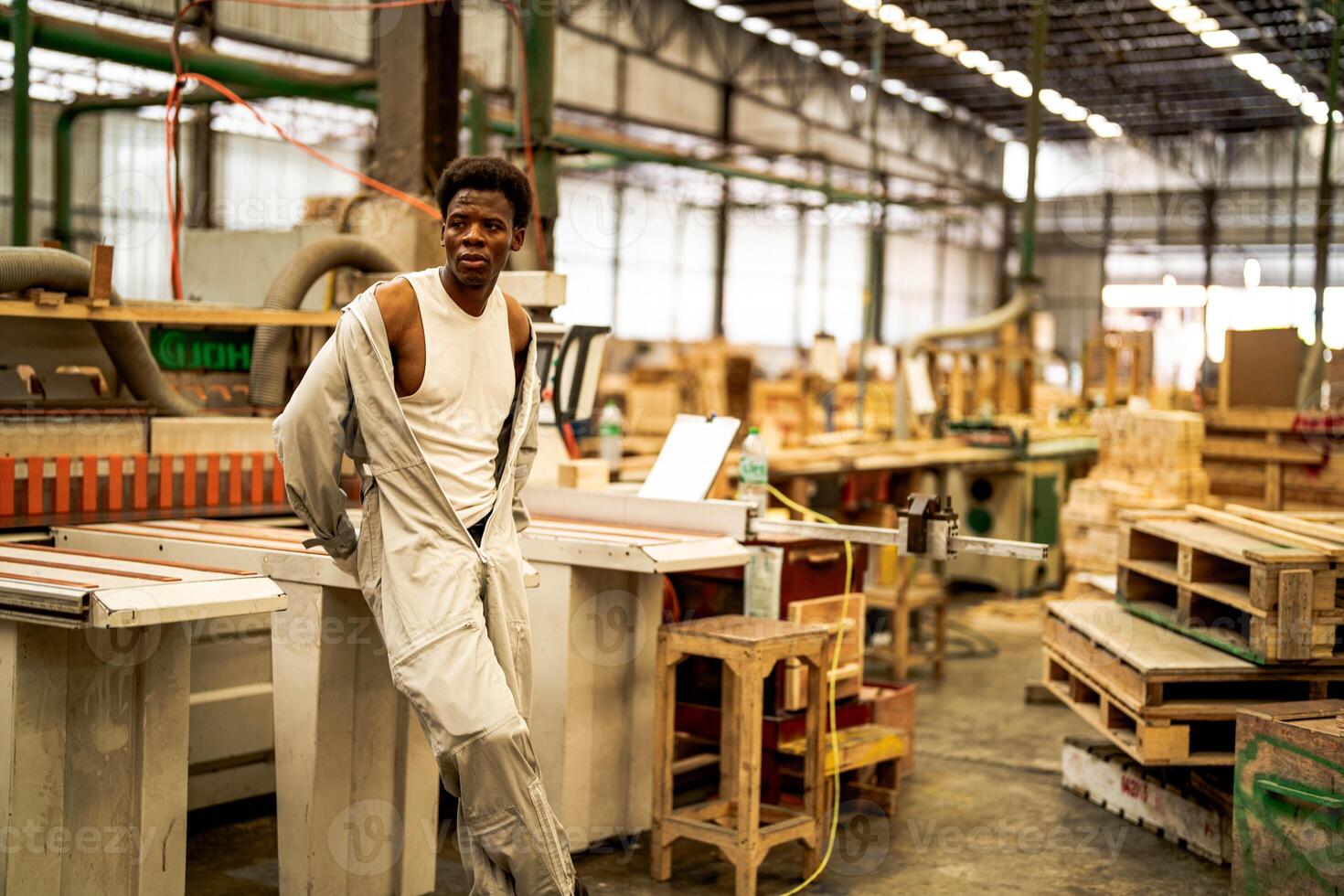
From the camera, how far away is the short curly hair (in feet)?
9.14

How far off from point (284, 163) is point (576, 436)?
41.2 ft

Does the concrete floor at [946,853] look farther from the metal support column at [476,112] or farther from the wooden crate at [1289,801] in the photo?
the metal support column at [476,112]

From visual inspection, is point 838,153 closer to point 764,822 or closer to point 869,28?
point 869,28

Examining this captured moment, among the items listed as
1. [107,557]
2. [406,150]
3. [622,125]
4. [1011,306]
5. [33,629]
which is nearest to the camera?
[33,629]

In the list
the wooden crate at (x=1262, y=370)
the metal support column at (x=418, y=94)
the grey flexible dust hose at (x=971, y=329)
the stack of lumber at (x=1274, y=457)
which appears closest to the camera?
the metal support column at (x=418, y=94)

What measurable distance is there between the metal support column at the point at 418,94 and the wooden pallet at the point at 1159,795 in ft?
11.2

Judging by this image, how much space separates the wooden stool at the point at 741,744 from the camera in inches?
142

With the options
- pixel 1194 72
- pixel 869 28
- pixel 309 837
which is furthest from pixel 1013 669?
pixel 1194 72

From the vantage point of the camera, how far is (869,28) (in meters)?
19.1

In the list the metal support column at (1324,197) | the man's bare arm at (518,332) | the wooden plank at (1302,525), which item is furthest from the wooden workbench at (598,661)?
the metal support column at (1324,197)

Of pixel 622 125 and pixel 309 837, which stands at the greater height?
pixel 622 125

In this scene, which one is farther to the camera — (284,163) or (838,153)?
(838,153)

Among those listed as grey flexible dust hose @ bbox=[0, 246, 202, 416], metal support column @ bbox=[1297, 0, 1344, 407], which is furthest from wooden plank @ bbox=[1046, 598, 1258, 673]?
metal support column @ bbox=[1297, 0, 1344, 407]

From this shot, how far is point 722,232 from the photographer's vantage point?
2072cm
